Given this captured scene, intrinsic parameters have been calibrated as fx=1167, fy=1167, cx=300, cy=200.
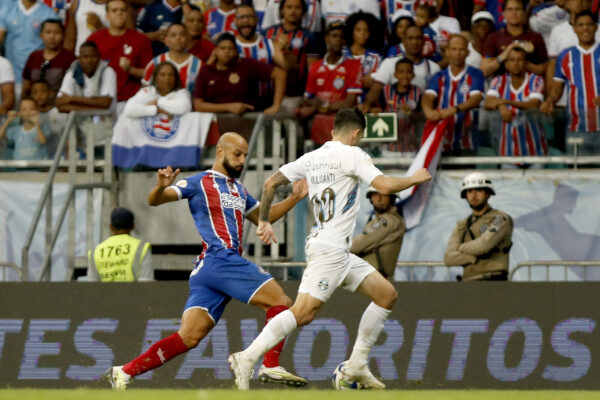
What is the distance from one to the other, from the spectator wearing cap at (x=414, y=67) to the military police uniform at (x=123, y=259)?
3602 millimetres

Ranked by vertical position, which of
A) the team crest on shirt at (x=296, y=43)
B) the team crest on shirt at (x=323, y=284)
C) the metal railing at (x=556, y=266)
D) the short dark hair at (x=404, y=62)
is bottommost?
the metal railing at (x=556, y=266)

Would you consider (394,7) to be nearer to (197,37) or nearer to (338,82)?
(338,82)

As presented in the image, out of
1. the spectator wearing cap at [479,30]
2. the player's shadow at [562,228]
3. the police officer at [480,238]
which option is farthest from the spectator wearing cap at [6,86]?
the player's shadow at [562,228]

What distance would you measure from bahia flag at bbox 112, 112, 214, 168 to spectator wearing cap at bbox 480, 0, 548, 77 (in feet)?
11.9

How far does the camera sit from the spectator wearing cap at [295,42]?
14.8 meters

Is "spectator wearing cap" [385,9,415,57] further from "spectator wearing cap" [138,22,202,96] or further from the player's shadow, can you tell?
the player's shadow

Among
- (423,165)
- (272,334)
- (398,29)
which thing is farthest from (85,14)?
(272,334)

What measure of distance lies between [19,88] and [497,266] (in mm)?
6966

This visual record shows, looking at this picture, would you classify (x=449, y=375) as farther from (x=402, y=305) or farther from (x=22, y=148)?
(x=22, y=148)

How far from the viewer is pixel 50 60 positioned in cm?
1541

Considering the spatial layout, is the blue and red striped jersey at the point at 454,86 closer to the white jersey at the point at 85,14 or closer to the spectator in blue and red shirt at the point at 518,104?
the spectator in blue and red shirt at the point at 518,104

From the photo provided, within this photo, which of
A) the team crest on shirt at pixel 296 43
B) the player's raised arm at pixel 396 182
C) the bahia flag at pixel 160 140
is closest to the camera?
the player's raised arm at pixel 396 182

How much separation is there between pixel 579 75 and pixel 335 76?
2.98 metres
